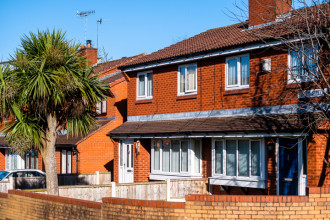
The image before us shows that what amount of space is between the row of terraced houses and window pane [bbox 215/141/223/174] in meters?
0.04

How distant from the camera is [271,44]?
17.0 meters

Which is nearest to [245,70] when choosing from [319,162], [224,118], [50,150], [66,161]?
[224,118]

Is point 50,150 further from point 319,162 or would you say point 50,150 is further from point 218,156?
point 319,162

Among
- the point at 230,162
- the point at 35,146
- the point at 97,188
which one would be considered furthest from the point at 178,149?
the point at 35,146

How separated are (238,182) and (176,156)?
412cm

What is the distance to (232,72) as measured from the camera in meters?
19.2

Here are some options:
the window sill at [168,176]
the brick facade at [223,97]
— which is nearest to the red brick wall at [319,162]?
the brick facade at [223,97]

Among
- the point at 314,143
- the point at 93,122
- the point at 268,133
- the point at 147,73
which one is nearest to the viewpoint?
the point at 314,143

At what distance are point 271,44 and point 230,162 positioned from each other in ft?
14.7

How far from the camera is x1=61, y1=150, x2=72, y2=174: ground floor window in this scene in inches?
1148

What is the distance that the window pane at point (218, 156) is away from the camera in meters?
18.9

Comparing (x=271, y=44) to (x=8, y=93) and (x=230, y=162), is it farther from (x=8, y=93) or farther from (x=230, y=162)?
(x=8, y=93)

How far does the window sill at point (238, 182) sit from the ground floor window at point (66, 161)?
12.5m

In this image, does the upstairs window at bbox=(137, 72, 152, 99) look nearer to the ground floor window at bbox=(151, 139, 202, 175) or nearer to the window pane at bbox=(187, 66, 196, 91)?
the ground floor window at bbox=(151, 139, 202, 175)
